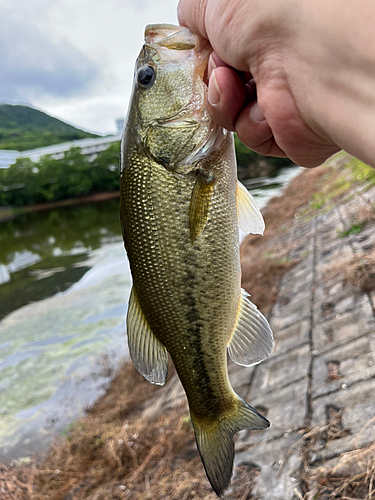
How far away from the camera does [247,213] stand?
7.00 feet

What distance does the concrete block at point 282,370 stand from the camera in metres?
4.29

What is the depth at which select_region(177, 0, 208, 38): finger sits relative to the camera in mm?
1712

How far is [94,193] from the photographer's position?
179 feet

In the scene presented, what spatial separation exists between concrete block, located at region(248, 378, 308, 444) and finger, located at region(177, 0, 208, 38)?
3425mm

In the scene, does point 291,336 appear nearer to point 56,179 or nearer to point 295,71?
point 295,71

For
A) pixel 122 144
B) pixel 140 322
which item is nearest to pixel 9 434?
pixel 140 322

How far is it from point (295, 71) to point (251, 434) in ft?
12.0

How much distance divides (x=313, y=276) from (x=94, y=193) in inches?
2028

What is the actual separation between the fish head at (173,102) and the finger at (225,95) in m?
0.10

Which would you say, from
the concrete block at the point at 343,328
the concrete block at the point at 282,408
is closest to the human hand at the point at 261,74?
the concrete block at the point at 282,408

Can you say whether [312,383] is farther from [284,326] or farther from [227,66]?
[227,66]

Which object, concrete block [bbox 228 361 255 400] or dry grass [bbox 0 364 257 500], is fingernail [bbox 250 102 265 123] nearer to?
dry grass [bbox 0 364 257 500]

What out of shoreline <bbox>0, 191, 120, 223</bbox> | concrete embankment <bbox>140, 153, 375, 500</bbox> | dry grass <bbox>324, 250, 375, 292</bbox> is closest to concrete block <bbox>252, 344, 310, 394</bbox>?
concrete embankment <bbox>140, 153, 375, 500</bbox>

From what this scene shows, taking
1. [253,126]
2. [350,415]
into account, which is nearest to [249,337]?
[253,126]
